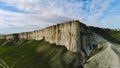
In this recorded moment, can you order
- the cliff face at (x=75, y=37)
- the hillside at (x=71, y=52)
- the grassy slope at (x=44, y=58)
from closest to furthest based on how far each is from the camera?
the hillside at (x=71, y=52) → the grassy slope at (x=44, y=58) → the cliff face at (x=75, y=37)

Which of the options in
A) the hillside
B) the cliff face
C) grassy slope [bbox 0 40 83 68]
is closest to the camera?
the hillside

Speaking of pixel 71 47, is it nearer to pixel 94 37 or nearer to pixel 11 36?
pixel 94 37

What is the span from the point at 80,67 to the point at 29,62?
2005cm

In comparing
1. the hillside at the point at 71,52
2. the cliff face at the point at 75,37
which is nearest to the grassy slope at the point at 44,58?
the hillside at the point at 71,52

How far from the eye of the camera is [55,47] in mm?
102312

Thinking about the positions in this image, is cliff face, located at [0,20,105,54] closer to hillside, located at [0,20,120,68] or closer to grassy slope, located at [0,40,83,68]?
hillside, located at [0,20,120,68]

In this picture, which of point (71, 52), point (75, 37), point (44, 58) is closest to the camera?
point (71, 52)

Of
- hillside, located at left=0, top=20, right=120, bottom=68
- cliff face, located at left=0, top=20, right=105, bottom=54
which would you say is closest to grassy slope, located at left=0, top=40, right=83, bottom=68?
hillside, located at left=0, top=20, right=120, bottom=68

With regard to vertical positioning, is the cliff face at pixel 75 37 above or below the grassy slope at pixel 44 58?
above

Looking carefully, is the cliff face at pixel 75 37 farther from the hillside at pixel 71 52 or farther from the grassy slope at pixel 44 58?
the grassy slope at pixel 44 58

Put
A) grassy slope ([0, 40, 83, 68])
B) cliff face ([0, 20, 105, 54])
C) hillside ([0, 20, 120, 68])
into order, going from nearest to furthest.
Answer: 1. hillside ([0, 20, 120, 68])
2. grassy slope ([0, 40, 83, 68])
3. cliff face ([0, 20, 105, 54])

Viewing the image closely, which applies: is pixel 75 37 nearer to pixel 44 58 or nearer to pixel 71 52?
pixel 71 52

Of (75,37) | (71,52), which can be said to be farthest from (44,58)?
(75,37)

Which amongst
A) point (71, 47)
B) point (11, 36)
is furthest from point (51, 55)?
point (11, 36)
